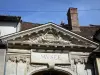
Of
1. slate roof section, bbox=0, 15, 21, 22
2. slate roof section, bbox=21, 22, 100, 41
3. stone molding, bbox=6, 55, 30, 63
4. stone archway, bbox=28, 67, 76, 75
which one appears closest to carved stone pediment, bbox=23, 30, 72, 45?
stone molding, bbox=6, 55, 30, 63

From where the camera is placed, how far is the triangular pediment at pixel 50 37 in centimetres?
1537

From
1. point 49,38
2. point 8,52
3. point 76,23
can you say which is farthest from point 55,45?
point 76,23

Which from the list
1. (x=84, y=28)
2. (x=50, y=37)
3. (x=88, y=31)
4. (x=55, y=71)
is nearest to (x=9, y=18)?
(x=50, y=37)

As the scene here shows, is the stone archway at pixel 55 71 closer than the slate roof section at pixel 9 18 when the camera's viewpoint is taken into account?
Yes

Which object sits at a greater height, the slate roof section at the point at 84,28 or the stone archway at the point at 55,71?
the slate roof section at the point at 84,28

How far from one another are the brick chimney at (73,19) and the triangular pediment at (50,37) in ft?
9.33

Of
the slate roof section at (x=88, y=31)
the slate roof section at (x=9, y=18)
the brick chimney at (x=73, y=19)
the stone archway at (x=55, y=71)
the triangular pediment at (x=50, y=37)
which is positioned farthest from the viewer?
the brick chimney at (x=73, y=19)

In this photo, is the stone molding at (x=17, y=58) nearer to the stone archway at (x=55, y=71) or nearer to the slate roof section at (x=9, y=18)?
the stone archway at (x=55, y=71)

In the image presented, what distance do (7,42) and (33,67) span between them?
6.78 feet

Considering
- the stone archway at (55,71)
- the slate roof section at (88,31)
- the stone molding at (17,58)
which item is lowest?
the stone archway at (55,71)

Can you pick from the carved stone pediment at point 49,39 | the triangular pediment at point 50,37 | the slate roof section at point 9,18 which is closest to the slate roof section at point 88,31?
the triangular pediment at point 50,37

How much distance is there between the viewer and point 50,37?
52.1ft

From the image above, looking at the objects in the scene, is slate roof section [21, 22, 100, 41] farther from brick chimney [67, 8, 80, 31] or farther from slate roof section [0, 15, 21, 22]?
slate roof section [0, 15, 21, 22]

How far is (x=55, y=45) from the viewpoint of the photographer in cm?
1534
